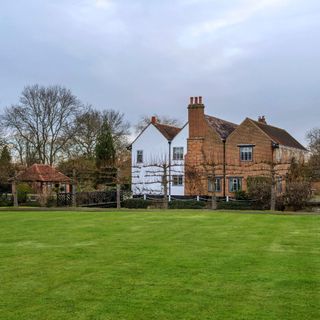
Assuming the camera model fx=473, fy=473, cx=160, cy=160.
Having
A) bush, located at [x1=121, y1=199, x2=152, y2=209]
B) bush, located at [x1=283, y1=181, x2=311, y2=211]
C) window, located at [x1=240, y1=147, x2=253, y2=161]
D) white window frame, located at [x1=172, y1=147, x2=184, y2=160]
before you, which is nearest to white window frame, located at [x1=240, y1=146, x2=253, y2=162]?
window, located at [x1=240, y1=147, x2=253, y2=161]

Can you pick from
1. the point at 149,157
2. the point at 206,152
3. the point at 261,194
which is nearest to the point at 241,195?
the point at 261,194

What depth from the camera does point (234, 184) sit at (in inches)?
1686

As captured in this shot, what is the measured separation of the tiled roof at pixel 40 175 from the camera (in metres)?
38.8

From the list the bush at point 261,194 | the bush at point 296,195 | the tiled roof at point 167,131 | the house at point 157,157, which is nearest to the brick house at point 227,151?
the house at point 157,157

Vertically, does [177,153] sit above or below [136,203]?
above

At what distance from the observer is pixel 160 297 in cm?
662

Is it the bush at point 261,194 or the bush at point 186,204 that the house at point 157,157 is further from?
the bush at point 261,194

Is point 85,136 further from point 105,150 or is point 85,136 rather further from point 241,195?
point 241,195

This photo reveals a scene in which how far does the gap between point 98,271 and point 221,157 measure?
120ft

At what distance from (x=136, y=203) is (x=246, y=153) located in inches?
443

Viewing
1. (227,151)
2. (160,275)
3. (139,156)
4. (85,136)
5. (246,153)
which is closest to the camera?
(160,275)

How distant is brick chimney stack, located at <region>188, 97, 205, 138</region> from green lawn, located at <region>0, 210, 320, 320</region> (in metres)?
30.9

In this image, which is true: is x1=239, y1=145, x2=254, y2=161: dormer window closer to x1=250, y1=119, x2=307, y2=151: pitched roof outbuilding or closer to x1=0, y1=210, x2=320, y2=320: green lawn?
x1=250, y1=119, x2=307, y2=151: pitched roof outbuilding

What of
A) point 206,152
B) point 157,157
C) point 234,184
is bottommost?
point 234,184
